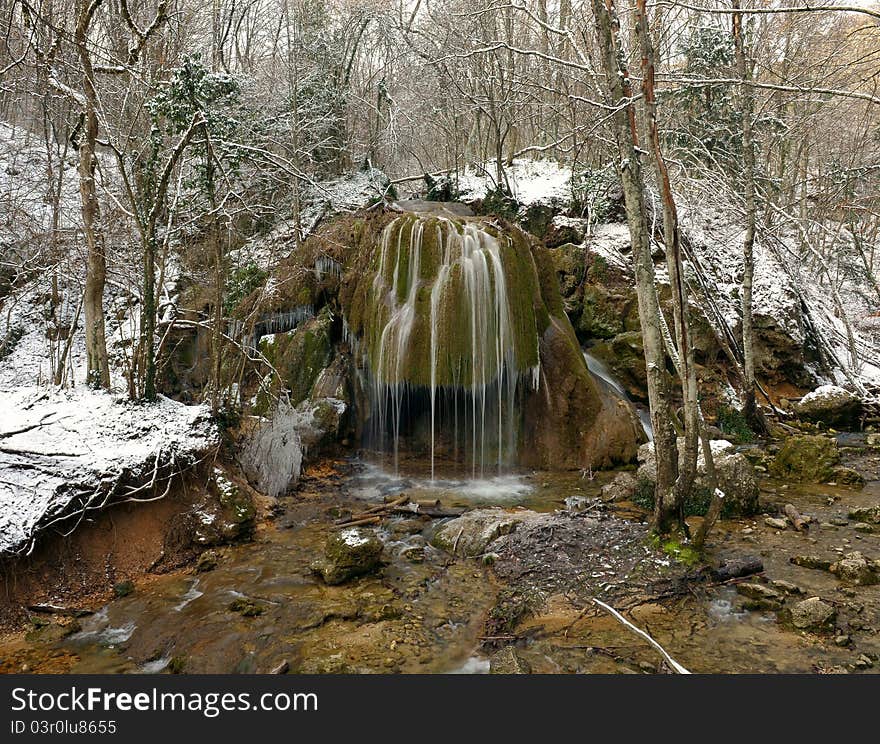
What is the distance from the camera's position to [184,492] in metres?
6.11

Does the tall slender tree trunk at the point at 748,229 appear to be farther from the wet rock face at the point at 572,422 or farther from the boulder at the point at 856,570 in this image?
the boulder at the point at 856,570

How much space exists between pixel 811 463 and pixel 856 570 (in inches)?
140

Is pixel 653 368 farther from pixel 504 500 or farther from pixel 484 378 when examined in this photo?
pixel 484 378

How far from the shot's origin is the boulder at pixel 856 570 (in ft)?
15.3

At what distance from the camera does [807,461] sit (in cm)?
790

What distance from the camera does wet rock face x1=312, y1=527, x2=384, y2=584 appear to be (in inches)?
205

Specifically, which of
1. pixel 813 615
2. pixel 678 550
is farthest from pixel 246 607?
pixel 813 615

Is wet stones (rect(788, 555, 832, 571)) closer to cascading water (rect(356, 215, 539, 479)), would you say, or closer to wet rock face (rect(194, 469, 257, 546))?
cascading water (rect(356, 215, 539, 479))

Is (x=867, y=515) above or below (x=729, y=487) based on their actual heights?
below

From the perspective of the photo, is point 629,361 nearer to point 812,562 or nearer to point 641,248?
point 812,562

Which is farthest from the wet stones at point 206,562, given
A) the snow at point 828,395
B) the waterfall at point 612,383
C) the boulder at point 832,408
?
the snow at point 828,395

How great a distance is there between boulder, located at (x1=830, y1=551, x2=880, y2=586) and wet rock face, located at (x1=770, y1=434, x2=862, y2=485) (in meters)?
3.02

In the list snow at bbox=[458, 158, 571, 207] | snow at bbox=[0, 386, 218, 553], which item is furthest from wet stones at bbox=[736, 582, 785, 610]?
snow at bbox=[458, 158, 571, 207]

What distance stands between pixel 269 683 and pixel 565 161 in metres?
18.1
